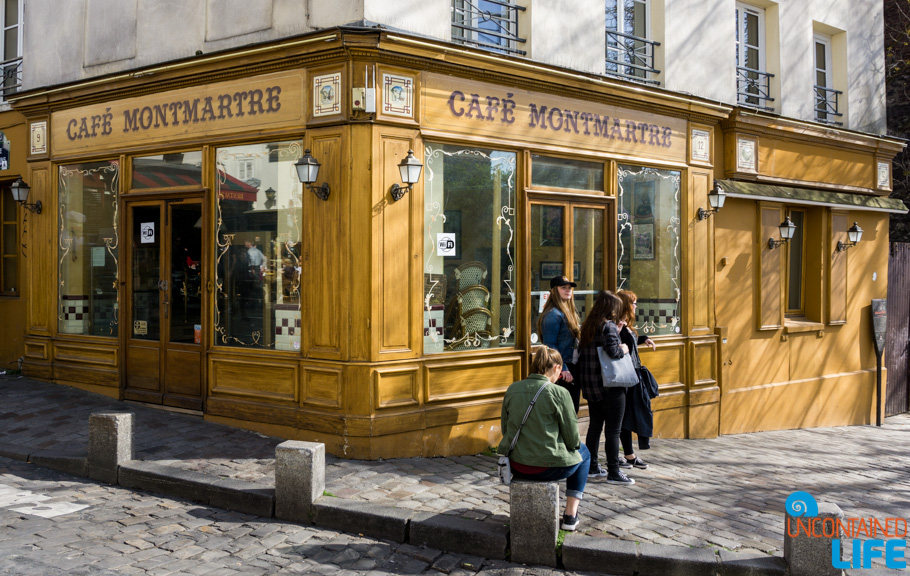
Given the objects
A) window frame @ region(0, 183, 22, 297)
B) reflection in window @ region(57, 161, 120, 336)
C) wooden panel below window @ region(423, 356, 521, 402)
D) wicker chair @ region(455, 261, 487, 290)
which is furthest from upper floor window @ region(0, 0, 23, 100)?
wooden panel below window @ region(423, 356, 521, 402)

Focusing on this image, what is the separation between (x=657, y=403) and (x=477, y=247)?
3.49m

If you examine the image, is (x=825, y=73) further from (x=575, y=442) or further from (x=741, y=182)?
(x=575, y=442)

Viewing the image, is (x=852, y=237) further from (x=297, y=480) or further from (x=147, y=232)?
(x=147, y=232)

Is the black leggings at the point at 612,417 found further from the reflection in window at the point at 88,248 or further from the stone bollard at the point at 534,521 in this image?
the reflection in window at the point at 88,248

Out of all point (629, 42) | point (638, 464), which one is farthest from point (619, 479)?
point (629, 42)

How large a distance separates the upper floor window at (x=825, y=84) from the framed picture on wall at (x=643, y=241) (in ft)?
16.8

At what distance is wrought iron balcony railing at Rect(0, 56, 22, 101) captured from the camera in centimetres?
1135

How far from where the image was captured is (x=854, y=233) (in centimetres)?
1296

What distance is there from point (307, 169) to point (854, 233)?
9.98 meters

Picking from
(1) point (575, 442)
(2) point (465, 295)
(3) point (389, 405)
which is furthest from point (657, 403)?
(1) point (575, 442)

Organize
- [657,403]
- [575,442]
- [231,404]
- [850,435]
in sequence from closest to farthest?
[575,442] → [231,404] → [657,403] → [850,435]

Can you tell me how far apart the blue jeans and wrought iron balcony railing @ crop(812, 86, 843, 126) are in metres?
10.1

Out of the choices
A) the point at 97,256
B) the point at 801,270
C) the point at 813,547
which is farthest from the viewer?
the point at 801,270

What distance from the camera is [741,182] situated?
11.2 m
